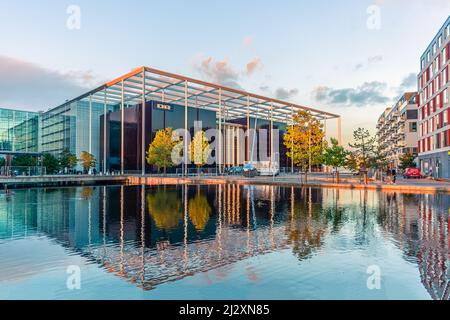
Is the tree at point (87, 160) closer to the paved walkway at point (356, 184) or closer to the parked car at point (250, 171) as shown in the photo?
the paved walkway at point (356, 184)

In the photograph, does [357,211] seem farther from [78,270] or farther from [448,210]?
[78,270]

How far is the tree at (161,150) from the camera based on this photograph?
151 feet

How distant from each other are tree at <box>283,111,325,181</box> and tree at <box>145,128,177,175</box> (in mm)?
18169

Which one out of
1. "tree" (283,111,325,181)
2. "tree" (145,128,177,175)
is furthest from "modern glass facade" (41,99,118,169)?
"tree" (283,111,325,181)

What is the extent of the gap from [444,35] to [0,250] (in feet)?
175

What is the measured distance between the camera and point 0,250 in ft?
27.8

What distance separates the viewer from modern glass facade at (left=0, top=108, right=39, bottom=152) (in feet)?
278

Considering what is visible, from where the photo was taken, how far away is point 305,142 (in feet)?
119

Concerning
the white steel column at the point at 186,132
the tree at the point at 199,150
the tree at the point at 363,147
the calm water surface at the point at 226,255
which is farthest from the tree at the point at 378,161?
the white steel column at the point at 186,132

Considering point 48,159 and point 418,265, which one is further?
point 48,159

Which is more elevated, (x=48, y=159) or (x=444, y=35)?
(x=444, y=35)

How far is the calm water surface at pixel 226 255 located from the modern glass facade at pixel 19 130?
85.4 m
